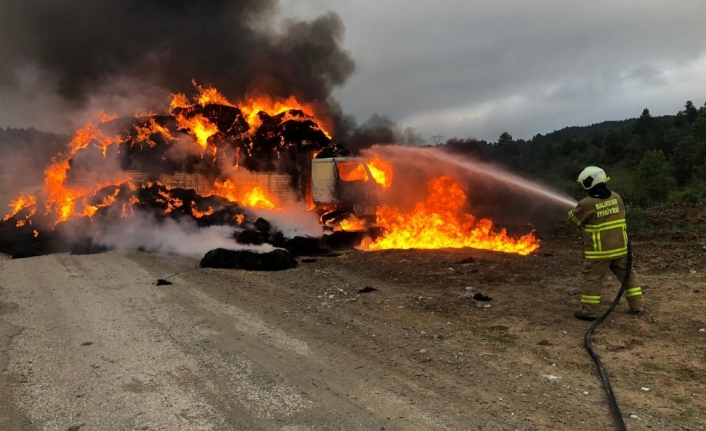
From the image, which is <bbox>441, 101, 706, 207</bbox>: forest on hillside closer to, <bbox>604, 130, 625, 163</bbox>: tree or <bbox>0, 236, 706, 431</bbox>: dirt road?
<bbox>604, 130, 625, 163</bbox>: tree

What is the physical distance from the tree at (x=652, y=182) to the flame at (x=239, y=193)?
1952cm

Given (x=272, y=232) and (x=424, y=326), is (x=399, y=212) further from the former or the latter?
(x=424, y=326)

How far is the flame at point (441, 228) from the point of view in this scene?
12.5 m

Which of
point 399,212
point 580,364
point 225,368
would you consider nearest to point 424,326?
point 580,364

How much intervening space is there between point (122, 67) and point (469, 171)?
16209 mm

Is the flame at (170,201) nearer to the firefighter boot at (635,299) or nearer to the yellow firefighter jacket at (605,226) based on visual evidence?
the yellow firefighter jacket at (605,226)

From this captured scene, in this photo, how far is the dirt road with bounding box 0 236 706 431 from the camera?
3.34m

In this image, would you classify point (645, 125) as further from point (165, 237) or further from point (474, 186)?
point (165, 237)

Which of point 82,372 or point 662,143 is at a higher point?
point 662,143

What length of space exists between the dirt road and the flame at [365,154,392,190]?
6359mm

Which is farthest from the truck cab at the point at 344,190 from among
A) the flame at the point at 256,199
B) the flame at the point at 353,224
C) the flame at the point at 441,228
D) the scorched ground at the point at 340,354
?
the scorched ground at the point at 340,354

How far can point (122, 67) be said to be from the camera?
20.6 m

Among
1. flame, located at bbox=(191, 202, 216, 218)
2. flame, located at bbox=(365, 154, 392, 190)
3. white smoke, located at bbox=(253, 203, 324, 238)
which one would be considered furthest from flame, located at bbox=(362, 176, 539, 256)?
flame, located at bbox=(191, 202, 216, 218)

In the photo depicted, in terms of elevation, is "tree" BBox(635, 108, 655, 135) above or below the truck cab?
above
